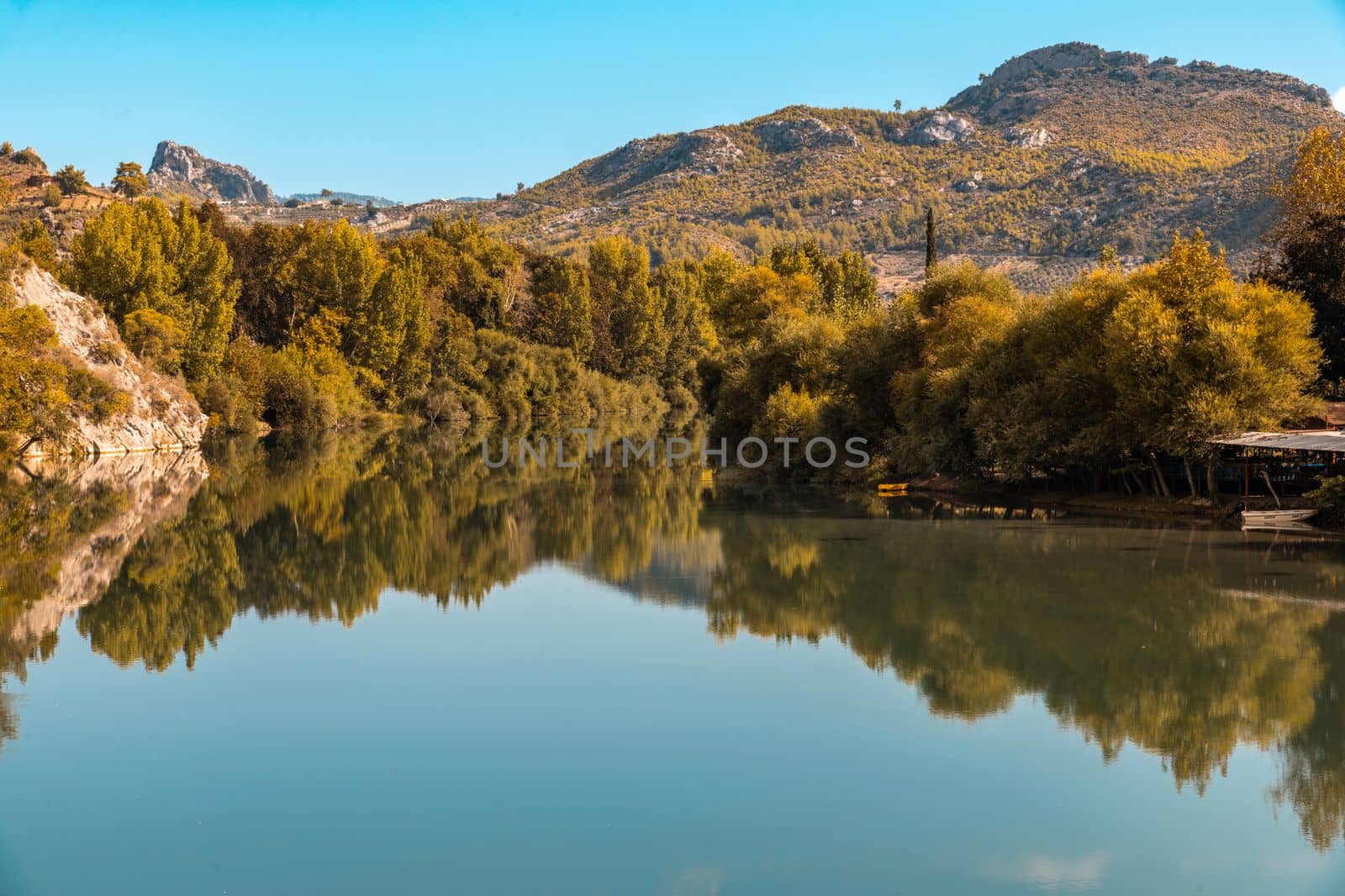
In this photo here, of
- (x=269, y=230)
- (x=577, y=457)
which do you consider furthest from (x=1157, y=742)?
(x=269, y=230)

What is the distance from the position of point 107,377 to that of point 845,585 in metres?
43.8

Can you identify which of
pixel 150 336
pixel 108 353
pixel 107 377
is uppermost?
pixel 150 336

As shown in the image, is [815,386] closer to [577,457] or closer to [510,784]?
[577,457]

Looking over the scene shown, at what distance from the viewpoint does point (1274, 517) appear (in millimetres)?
33625

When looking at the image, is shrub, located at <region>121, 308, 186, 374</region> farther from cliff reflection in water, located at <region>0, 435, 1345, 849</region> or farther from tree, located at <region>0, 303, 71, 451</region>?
cliff reflection in water, located at <region>0, 435, 1345, 849</region>

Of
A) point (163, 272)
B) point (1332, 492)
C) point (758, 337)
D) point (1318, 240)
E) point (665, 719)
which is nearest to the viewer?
point (665, 719)

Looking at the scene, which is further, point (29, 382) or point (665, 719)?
point (29, 382)

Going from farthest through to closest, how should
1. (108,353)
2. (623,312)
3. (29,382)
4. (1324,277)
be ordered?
Result: (623,312), (108,353), (29,382), (1324,277)

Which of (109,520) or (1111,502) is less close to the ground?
(1111,502)

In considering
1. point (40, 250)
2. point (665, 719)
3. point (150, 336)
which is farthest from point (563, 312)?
point (665, 719)

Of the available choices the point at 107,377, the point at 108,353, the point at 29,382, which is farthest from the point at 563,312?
the point at 29,382

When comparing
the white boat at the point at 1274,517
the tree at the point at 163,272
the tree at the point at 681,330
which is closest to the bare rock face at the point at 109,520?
the tree at the point at 163,272

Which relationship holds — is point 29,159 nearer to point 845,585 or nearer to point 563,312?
point 563,312

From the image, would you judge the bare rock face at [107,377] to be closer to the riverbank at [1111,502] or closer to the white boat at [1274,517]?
the riverbank at [1111,502]
